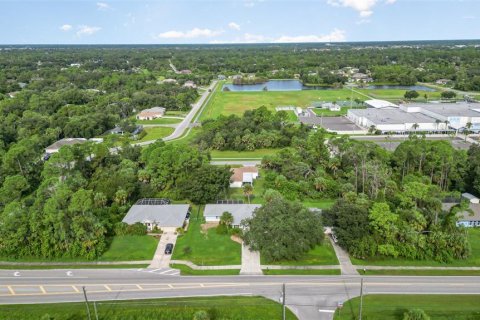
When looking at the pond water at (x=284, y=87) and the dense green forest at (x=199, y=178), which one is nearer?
the dense green forest at (x=199, y=178)

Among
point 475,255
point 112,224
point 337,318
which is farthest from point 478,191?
point 112,224

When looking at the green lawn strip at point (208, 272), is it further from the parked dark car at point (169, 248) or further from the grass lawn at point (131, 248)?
the grass lawn at point (131, 248)

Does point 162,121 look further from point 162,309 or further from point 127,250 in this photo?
point 162,309

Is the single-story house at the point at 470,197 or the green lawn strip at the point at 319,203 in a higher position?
the single-story house at the point at 470,197

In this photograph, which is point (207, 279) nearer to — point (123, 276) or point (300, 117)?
point (123, 276)

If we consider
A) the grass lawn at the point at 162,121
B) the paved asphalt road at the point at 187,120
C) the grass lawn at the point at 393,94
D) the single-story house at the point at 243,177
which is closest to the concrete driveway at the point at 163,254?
the single-story house at the point at 243,177

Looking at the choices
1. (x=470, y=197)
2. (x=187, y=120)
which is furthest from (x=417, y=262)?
(x=187, y=120)
